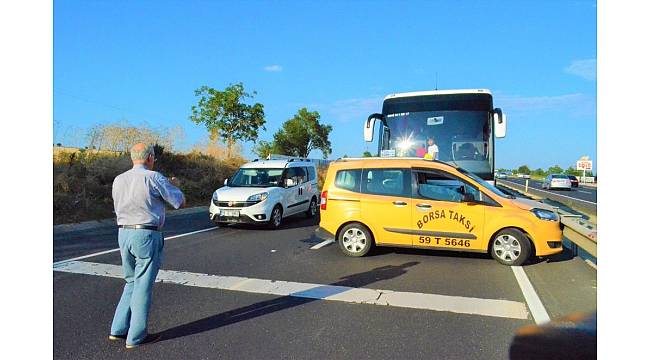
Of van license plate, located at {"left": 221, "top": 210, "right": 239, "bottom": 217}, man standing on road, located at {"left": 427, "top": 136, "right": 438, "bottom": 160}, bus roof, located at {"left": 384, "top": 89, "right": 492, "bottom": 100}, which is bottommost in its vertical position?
van license plate, located at {"left": 221, "top": 210, "right": 239, "bottom": 217}

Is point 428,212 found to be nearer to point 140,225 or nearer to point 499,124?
point 499,124

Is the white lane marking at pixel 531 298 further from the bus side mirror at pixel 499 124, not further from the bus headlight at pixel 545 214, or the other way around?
the bus side mirror at pixel 499 124

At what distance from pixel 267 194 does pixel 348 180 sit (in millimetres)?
3429

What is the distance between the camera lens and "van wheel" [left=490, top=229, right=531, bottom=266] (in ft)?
22.4

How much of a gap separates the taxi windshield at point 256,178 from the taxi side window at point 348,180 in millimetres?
3925

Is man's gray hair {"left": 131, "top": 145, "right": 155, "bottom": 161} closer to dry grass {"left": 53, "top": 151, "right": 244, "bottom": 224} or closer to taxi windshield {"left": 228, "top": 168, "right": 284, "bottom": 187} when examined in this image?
taxi windshield {"left": 228, "top": 168, "right": 284, "bottom": 187}

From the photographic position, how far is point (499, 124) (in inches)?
390

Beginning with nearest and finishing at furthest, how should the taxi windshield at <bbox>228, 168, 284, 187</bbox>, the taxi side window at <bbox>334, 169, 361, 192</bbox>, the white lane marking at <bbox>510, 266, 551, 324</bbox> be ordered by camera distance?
the white lane marking at <bbox>510, 266, 551, 324</bbox>
the taxi side window at <bbox>334, 169, 361, 192</bbox>
the taxi windshield at <bbox>228, 168, 284, 187</bbox>

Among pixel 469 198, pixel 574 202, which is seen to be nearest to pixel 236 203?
pixel 469 198

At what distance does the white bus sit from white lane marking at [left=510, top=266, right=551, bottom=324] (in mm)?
3936

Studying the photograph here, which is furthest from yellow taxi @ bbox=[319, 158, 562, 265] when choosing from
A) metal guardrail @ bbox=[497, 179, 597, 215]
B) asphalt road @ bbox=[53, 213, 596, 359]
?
metal guardrail @ bbox=[497, 179, 597, 215]

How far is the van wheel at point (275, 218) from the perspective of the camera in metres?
11.1

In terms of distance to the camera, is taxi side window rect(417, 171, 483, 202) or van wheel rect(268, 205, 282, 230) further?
van wheel rect(268, 205, 282, 230)

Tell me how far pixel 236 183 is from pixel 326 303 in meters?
7.38
